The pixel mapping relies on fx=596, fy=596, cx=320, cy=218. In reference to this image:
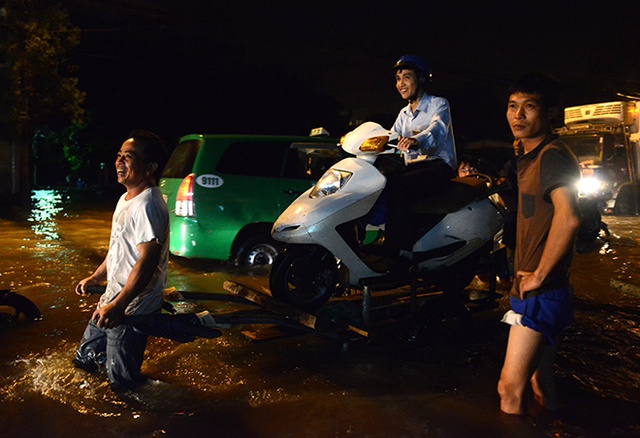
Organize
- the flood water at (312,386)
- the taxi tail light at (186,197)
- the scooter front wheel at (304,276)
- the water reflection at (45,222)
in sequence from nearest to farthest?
the flood water at (312,386) → the scooter front wheel at (304,276) → the taxi tail light at (186,197) → the water reflection at (45,222)

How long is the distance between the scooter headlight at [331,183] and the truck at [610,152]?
547 inches

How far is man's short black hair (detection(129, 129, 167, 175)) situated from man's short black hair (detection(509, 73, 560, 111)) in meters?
2.28

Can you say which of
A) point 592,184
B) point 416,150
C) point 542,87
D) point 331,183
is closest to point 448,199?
point 416,150

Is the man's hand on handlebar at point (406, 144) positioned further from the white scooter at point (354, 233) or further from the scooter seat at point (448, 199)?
the scooter seat at point (448, 199)

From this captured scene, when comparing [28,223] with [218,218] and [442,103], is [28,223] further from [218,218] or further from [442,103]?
[442,103]

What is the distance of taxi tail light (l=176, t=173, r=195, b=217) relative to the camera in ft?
24.9

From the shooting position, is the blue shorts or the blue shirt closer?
the blue shorts

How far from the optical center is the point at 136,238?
12.2ft

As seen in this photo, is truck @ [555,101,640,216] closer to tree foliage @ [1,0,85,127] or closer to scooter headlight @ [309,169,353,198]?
scooter headlight @ [309,169,353,198]

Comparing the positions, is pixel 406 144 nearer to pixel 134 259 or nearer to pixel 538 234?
pixel 538 234

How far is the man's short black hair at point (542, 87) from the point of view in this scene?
3.15 metres

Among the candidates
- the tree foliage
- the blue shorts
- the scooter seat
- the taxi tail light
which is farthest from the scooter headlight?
the tree foliage

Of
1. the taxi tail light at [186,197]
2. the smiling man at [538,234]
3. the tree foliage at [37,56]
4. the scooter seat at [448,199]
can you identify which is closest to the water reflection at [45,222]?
the tree foliage at [37,56]

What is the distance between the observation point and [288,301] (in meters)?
5.13
